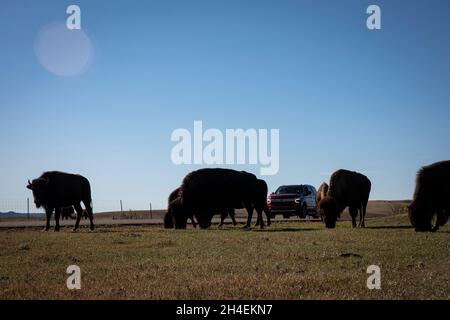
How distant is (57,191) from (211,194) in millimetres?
7461

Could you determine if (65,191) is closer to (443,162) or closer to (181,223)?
(181,223)

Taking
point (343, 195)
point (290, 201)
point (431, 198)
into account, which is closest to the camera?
point (431, 198)

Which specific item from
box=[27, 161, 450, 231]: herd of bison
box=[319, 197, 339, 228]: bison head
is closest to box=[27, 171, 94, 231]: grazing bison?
box=[27, 161, 450, 231]: herd of bison

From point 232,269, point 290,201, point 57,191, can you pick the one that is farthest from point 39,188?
point 290,201

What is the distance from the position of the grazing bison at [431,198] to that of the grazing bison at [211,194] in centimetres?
720

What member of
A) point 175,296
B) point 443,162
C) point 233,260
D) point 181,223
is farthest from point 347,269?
point 181,223

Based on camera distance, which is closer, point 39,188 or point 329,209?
point 329,209

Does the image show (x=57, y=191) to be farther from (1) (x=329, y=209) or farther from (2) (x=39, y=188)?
(1) (x=329, y=209)

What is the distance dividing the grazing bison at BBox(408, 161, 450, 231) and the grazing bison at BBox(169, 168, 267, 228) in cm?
720

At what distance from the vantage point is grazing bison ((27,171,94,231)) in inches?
965

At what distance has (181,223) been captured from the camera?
24297 mm

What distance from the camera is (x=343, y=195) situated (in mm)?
23797
